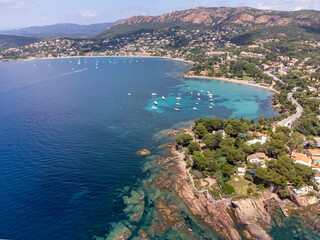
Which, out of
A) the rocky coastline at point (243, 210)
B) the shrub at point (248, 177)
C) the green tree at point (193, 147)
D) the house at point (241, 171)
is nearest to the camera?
the rocky coastline at point (243, 210)

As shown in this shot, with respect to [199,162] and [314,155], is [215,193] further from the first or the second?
[314,155]

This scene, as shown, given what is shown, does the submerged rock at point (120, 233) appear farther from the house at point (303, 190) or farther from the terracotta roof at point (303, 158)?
the terracotta roof at point (303, 158)

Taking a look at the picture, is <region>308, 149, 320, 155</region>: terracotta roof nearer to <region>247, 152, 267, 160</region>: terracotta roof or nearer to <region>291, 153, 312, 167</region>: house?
<region>291, 153, 312, 167</region>: house

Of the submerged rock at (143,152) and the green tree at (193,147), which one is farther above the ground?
the green tree at (193,147)

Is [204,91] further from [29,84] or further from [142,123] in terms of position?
[29,84]

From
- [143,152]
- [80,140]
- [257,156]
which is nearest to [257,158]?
[257,156]

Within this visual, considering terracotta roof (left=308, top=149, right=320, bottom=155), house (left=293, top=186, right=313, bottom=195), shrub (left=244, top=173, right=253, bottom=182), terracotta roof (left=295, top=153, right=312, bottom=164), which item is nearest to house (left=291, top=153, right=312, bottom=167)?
terracotta roof (left=295, top=153, right=312, bottom=164)

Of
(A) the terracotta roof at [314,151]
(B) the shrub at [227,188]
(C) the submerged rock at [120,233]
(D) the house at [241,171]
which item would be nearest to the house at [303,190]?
(D) the house at [241,171]

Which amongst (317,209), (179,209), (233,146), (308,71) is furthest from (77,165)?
(308,71)
